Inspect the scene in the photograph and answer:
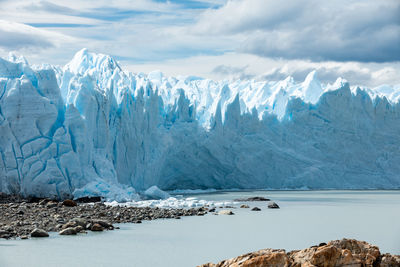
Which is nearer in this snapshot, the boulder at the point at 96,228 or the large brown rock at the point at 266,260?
the large brown rock at the point at 266,260

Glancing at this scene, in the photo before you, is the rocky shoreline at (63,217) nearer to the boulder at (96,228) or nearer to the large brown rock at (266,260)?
the boulder at (96,228)

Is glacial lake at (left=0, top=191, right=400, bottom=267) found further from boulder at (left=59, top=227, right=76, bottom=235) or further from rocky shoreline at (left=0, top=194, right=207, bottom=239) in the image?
rocky shoreline at (left=0, top=194, right=207, bottom=239)

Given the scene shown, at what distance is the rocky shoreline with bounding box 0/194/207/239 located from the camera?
9.73m

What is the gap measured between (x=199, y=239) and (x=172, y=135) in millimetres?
16681

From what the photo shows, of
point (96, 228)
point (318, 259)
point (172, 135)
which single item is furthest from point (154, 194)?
point (318, 259)

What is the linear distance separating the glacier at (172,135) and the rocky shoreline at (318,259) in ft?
42.5

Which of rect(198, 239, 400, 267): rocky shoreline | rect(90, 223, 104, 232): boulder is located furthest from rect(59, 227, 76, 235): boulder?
rect(198, 239, 400, 267): rocky shoreline

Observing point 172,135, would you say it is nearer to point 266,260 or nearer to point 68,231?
point 68,231

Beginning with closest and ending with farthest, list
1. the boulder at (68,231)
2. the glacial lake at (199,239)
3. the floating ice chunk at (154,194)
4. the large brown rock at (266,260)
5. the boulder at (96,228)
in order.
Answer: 1. the large brown rock at (266,260)
2. the glacial lake at (199,239)
3. the boulder at (68,231)
4. the boulder at (96,228)
5. the floating ice chunk at (154,194)

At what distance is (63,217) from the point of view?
11734 mm

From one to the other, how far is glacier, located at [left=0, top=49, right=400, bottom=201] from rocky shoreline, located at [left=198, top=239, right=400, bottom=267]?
13.0 metres

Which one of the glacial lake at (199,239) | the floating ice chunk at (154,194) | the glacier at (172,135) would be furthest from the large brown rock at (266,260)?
the floating ice chunk at (154,194)

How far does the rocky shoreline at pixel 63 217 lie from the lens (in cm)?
973

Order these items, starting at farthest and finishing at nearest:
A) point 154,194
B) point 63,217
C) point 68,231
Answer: point 154,194
point 63,217
point 68,231
